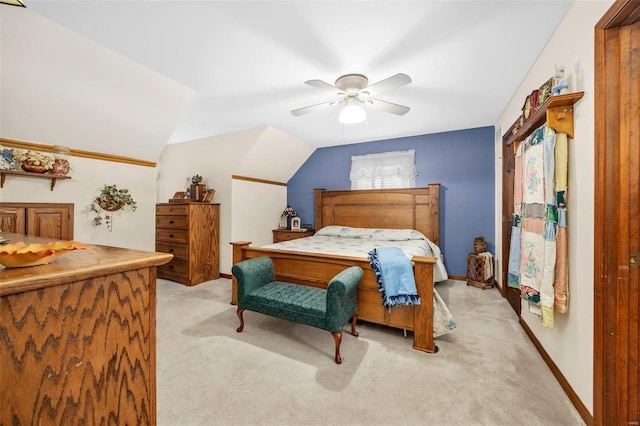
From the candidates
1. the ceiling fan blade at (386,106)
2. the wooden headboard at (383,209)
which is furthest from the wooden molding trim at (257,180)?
the ceiling fan blade at (386,106)

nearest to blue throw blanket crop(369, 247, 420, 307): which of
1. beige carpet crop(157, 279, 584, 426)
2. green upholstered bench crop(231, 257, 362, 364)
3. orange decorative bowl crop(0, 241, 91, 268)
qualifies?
green upholstered bench crop(231, 257, 362, 364)

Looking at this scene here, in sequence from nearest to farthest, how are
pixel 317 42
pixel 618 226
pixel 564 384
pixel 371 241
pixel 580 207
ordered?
pixel 618 226 → pixel 580 207 → pixel 564 384 → pixel 317 42 → pixel 371 241

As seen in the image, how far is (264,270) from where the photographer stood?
2.58 metres

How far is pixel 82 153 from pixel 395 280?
368 centimetres

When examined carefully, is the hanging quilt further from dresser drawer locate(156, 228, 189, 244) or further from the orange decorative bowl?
dresser drawer locate(156, 228, 189, 244)

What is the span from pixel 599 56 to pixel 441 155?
2977mm

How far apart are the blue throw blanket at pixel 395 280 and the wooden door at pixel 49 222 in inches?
129

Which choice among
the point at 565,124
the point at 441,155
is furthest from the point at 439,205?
the point at 565,124

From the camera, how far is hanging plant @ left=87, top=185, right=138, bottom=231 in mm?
3057

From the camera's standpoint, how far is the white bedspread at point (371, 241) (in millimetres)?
3373

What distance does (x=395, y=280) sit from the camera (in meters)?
2.15

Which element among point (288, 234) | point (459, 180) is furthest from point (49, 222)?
point (459, 180)

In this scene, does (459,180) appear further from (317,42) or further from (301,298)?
(301,298)

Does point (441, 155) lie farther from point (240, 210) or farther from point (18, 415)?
point (18, 415)
